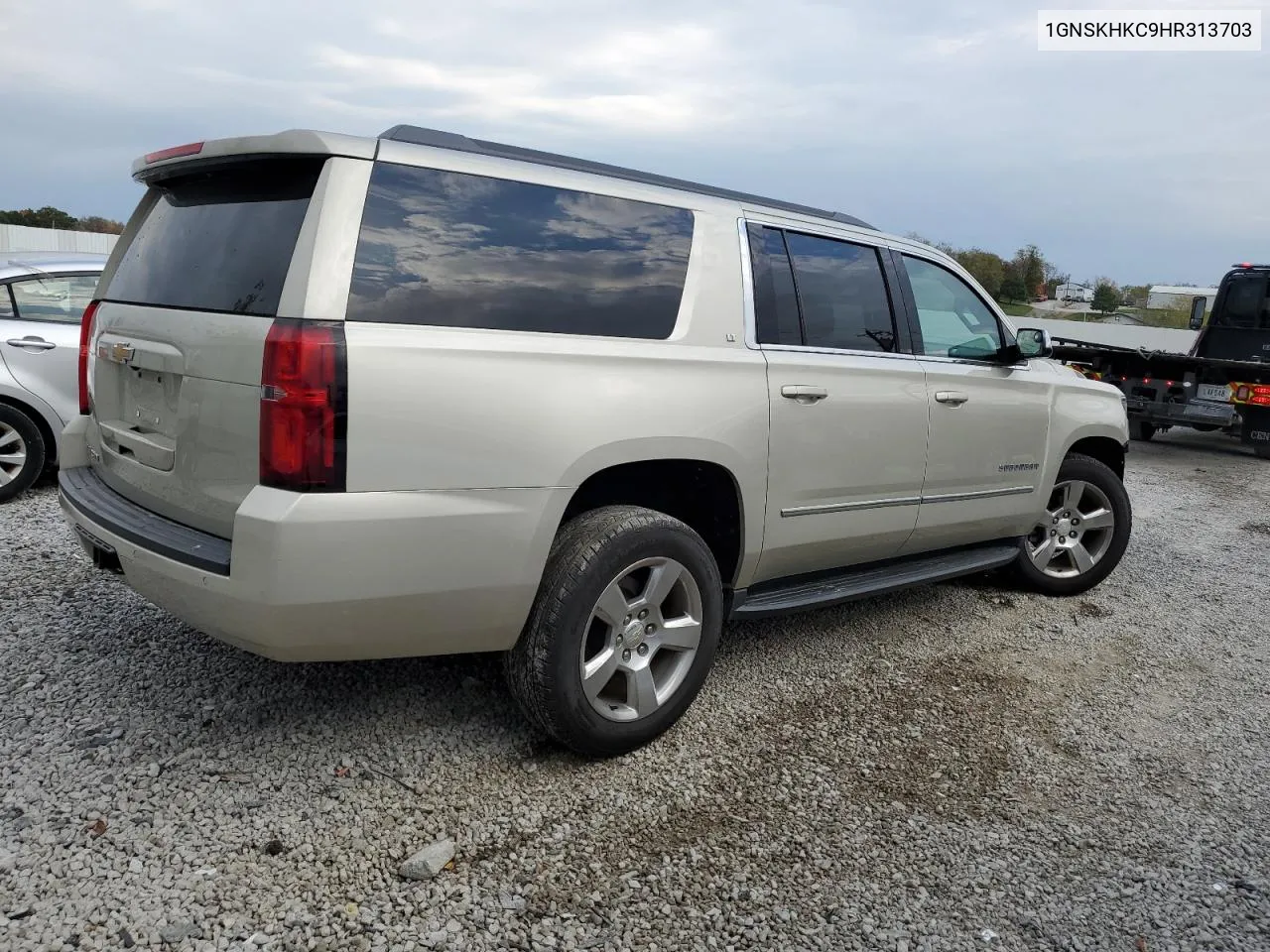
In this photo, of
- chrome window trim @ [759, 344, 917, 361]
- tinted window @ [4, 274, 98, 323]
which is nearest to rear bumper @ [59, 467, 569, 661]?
chrome window trim @ [759, 344, 917, 361]

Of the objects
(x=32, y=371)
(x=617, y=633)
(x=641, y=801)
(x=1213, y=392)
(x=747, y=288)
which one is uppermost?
(x=747, y=288)

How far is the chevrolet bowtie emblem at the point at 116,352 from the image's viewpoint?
2967 mm

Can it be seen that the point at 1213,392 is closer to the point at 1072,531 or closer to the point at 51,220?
the point at 1072,531

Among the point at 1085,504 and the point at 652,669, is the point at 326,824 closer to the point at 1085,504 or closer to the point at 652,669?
the point at 652,669

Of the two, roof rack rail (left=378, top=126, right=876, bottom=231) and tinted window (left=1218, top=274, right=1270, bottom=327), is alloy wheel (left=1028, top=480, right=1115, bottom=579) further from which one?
tinted window (left=1218, top=274, right=1270, bottom=327)

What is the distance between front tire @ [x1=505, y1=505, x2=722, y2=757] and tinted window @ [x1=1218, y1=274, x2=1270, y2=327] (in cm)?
1231

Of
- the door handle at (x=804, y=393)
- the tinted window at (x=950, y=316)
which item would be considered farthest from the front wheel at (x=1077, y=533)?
the door handle at (x=804, y=393)

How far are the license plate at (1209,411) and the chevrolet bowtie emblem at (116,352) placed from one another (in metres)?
10.7

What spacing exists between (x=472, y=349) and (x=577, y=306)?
0.46 m

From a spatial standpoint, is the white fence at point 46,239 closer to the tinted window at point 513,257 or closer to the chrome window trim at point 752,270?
the chrome window trim at point 752,270

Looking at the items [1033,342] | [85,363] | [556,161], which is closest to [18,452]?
[85,363]

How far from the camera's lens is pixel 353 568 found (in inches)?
98.4

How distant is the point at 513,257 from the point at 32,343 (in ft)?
14.9

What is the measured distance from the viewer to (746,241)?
3.51m
